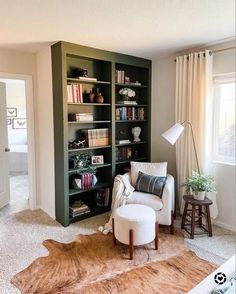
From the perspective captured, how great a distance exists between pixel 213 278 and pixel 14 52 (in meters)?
3.47

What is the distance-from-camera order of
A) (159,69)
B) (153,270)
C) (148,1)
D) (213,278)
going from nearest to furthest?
1. (213,278)
2. (148,1)
3. (153,270)
4. (159,69)

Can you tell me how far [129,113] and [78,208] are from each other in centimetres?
167

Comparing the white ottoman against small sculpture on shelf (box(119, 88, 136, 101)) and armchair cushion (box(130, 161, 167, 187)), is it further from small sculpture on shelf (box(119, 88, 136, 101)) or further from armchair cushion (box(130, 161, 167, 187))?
small sculpture on shelf (box(119, 88, 136, 101))

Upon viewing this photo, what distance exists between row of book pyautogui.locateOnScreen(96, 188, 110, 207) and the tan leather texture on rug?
92cm

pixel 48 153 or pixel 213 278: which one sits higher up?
pixel 48 153

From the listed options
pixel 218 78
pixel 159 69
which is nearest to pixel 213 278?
pixel 218 78

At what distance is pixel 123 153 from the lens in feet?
13.1

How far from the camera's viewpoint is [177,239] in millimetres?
2898

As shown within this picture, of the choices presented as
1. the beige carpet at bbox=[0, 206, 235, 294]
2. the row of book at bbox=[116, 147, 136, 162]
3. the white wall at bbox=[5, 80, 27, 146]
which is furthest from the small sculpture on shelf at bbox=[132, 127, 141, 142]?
Result: the white wall at bbox=[5, 80, 27, 146]

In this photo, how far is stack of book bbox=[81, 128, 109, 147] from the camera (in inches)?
138

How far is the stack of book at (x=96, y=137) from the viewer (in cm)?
350

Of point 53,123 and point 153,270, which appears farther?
point 53,123

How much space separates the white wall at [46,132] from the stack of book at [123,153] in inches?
41.1

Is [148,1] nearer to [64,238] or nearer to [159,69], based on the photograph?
[159,69]
